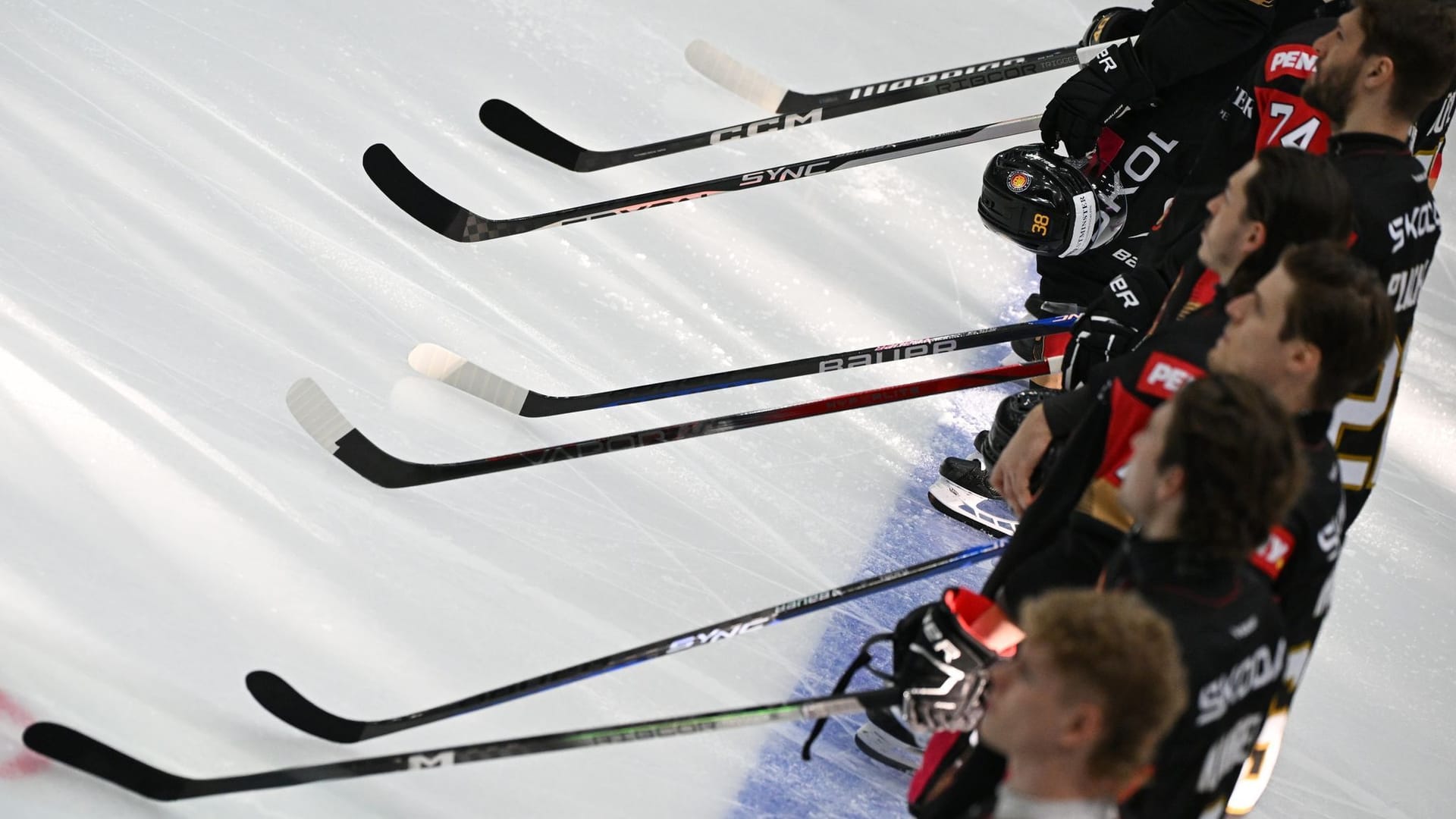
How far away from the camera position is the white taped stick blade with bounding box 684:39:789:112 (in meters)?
3.70

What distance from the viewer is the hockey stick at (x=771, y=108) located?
3346 mm

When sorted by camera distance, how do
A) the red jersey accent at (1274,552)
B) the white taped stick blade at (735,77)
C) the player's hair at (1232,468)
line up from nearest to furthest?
the player's hair at (1232,468)
the red jersey accent at (1274,552)
the white taped stick blade at (735,77)

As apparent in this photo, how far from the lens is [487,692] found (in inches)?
86.1

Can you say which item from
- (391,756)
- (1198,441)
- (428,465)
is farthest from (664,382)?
(1198,441)

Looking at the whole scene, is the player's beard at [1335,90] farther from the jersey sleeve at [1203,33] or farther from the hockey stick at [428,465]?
the hockey stick at [428,465]

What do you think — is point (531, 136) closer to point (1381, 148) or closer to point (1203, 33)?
point (1203, 33)

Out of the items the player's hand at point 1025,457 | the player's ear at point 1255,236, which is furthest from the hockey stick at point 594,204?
the player's ear at point 1255,236

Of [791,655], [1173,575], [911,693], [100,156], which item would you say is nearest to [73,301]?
[100,156]

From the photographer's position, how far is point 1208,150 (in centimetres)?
278

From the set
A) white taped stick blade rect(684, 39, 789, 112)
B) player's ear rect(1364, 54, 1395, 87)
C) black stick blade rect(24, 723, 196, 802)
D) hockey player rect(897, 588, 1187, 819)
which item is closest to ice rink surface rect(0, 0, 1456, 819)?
black stick blade rect(24, 723, 196, 802)

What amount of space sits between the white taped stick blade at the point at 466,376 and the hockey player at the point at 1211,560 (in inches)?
62.6

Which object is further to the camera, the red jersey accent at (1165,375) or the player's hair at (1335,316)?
the red jersey accent at (1165,375)

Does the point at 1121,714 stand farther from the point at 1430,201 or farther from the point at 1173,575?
the point at 1430,201

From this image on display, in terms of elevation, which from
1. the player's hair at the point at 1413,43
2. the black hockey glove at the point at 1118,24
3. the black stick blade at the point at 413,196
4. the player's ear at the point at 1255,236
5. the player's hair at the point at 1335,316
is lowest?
the black stick blade at the point at 413,196
